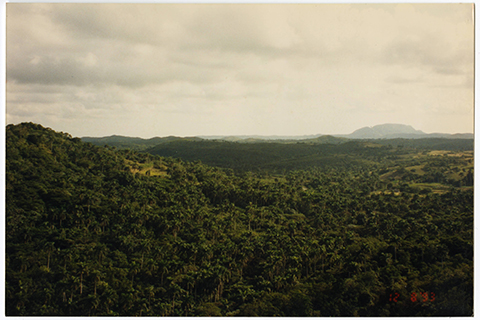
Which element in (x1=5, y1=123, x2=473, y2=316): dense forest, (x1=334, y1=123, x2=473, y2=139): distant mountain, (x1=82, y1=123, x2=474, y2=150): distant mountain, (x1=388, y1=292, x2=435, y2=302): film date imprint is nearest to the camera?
(x1=388, y1=292, x2=435, y2=302): film date imprint

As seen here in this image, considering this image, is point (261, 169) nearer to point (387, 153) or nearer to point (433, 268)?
point (387, 153)

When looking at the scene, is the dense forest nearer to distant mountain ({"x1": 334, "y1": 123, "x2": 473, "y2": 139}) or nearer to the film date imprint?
the film date imprint

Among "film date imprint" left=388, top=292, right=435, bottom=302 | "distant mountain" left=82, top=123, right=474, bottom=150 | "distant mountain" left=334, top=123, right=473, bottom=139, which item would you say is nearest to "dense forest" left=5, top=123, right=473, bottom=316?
"film date imprint" left=388, top=292, right=435, bottom=302

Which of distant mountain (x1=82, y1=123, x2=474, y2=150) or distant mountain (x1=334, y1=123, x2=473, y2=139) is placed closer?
distant mountain (x1=334, y1=123, x2=473, y2=139)

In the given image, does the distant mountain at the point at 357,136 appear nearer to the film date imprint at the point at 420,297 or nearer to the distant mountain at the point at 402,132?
the distant mountain at the point at 402,132

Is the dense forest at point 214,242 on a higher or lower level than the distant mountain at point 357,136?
lower

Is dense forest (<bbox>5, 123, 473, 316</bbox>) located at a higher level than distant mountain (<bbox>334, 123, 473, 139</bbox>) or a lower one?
lower

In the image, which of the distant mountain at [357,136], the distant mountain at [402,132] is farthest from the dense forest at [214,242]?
the distant mountain at [402,132]

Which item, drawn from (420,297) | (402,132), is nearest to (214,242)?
(420,297)

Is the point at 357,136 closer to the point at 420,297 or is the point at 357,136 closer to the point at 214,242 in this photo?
the point at 214,242
